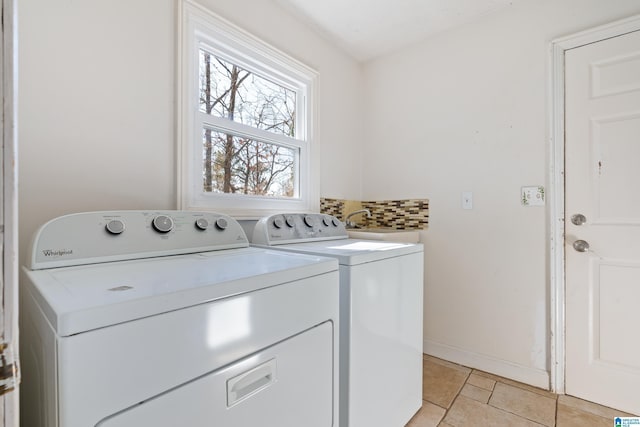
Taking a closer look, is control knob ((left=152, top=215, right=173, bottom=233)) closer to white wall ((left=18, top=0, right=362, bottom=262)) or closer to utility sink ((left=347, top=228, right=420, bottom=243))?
white wall ((left=18, top=0, right=362, bottom=262))

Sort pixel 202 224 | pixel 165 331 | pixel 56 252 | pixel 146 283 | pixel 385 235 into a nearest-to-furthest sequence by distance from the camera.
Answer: pixel 165 331 → pixel 146 283 → pixel 56 252 → pixel 202 224 → pixel 385 235

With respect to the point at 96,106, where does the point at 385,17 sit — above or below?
above

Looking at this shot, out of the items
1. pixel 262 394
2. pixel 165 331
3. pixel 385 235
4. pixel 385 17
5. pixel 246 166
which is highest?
pixel 385 17

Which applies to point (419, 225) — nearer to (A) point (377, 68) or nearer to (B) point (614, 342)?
(B) point (614, 342)

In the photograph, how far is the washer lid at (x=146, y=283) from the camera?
542 mm

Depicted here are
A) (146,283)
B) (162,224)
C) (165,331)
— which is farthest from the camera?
(162,224)

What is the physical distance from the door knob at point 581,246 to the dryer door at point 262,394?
1.62 m

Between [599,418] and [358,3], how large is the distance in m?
2.71

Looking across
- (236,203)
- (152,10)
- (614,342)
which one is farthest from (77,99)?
(614,342)

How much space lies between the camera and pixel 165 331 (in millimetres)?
614

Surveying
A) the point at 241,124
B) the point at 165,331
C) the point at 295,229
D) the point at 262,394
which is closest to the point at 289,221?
the point at 295,229

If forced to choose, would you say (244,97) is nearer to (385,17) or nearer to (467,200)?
(385,17)

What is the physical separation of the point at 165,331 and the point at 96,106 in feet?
3.63

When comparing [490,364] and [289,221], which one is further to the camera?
[490,364]
